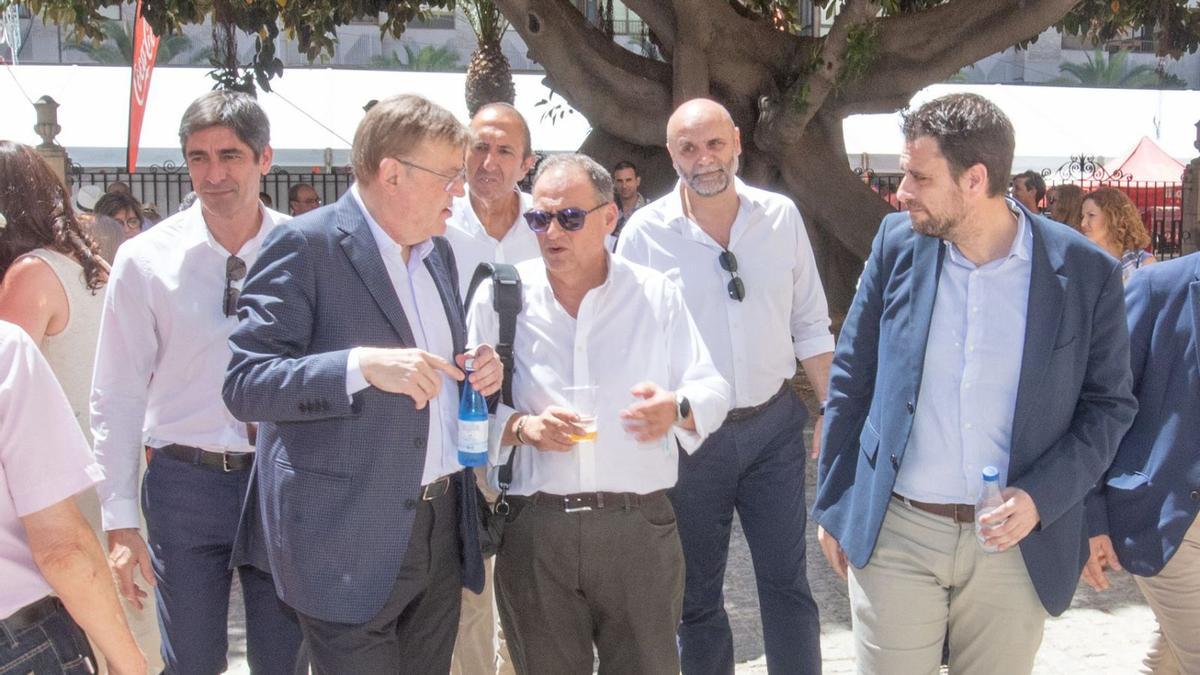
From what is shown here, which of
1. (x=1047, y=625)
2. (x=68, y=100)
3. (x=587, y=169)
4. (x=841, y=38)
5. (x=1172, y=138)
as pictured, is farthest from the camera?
(x=1172, y=138)

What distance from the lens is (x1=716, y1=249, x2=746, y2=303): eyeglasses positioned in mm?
4605

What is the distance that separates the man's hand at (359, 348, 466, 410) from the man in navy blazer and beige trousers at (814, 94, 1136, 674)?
4.37ft

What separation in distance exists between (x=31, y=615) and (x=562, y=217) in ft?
5.87

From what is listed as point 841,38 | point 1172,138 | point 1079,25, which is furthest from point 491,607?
point 1172,138

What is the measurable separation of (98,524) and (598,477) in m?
1.70

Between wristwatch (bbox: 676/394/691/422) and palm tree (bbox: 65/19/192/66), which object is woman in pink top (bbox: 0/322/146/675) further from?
palm tree (bbox: 65/19/192/66)

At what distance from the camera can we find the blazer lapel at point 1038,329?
3357 millimetres

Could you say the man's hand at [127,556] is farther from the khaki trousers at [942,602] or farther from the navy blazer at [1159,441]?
the navy blazer at [1159,441]

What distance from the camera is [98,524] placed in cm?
407

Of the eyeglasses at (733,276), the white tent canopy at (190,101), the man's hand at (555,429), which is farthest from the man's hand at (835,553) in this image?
the white tent canopy at (190,101)

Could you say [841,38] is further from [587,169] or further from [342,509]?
[342,509]

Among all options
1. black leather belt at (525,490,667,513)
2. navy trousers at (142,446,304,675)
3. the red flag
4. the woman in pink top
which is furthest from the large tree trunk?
the woman in pink top

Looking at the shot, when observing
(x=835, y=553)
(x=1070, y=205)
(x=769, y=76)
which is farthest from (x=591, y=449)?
(x=769, y=76)

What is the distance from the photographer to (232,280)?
12.8 feet
